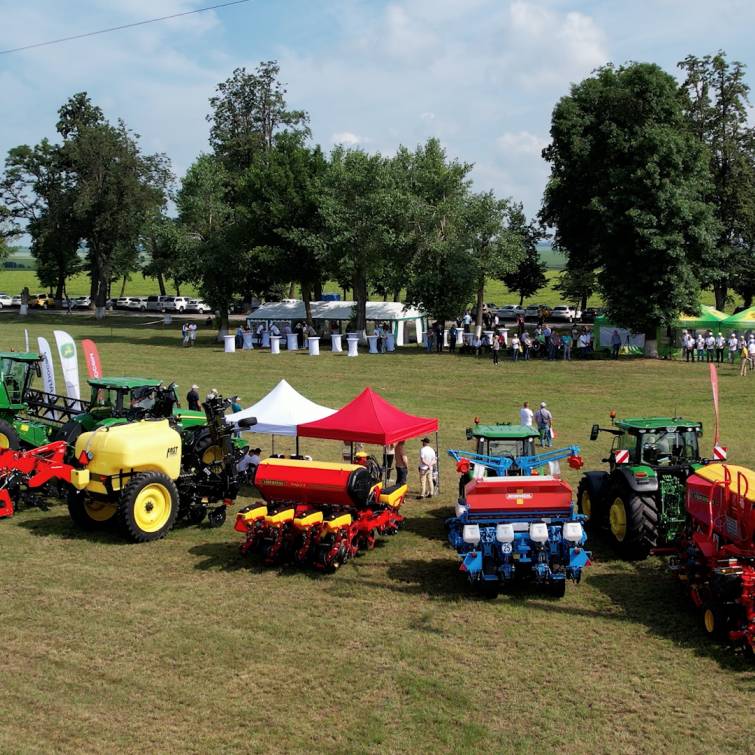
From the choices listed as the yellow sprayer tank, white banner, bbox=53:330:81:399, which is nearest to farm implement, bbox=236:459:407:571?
the yellow sprayer tank

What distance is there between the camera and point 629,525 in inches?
460

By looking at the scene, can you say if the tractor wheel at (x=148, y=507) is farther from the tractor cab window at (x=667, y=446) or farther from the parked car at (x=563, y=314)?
the parked car at (x=563, y=314)

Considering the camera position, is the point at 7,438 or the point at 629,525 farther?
the point at 7,438

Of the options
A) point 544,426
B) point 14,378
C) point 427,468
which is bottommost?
point 427,468

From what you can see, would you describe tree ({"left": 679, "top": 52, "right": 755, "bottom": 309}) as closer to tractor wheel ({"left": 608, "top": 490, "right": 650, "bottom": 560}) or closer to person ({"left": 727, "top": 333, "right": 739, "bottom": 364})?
person ({"left": 727, "top": 333, "right": 739, "bottom": 364})

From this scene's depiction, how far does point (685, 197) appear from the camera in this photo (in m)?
35.5

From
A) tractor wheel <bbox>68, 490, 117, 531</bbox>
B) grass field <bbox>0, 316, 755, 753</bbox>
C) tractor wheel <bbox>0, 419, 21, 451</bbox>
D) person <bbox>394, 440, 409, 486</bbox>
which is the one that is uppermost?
tractor wheel <bbox>0, 419, 21, 451</bbox>

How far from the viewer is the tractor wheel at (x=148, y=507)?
1273 cm

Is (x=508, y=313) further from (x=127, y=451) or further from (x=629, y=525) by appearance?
(x=127, y=451)

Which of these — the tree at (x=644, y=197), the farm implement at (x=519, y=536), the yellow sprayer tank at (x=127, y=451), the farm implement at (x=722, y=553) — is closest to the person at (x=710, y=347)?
the tree at (x=644, y=197)

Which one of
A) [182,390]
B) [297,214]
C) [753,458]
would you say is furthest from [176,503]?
[297,214]

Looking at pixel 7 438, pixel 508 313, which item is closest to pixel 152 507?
pixel 7 438

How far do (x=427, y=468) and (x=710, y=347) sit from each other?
81.0ft

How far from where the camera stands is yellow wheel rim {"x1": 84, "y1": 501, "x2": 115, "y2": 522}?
1364 cm
